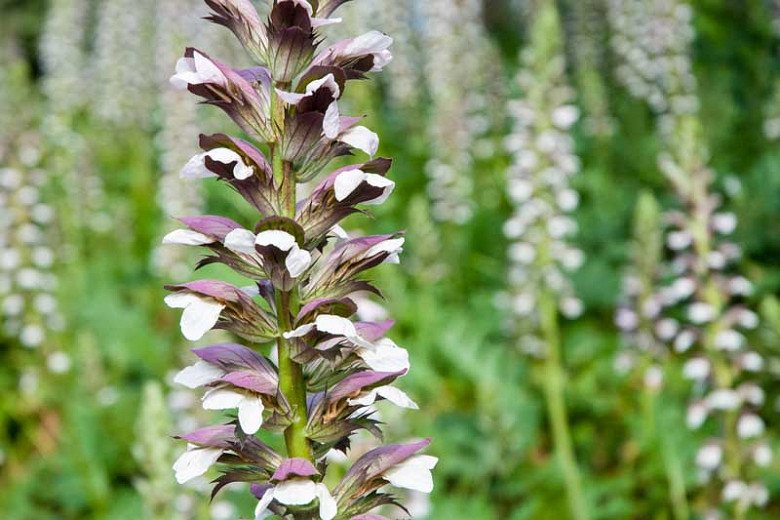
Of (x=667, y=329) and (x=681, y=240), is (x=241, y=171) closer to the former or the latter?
(x=681, y=240)

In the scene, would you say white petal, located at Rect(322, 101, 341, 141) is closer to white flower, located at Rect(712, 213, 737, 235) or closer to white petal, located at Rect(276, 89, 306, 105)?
white petal, located at Rect(276, 89, 306, 105)

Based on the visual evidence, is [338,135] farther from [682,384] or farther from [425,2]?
[425,2]

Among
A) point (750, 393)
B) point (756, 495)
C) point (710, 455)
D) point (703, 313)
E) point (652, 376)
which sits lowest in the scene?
point (652, 376)

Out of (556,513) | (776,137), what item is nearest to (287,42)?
(556,513)

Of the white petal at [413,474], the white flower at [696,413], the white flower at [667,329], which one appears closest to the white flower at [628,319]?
the white flower at [667,329]

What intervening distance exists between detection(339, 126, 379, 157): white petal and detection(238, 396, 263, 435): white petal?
49 cm

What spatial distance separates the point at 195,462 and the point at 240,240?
40 cm

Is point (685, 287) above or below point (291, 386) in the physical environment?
below

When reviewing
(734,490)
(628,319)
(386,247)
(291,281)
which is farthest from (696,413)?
(291,281)

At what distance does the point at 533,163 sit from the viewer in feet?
16.9

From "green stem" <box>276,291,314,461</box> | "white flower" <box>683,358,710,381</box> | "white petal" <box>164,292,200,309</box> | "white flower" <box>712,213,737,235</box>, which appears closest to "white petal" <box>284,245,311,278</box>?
"green stem" <box>276,291,314,461</box>

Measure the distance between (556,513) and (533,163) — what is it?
2216 millimetres

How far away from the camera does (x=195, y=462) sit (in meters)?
1.44

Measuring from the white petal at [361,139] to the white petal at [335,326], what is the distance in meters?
0.30
